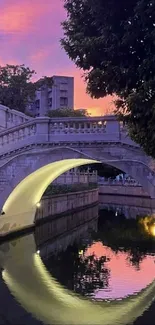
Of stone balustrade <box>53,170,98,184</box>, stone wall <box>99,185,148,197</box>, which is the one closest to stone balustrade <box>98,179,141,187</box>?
stone wall <box>99,185,148,197</box>

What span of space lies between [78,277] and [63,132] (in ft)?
17.9

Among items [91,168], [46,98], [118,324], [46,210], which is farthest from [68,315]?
[46,98]

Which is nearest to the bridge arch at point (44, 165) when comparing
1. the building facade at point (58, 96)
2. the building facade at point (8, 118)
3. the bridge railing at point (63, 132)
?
the bridge railing at point (63, 132)

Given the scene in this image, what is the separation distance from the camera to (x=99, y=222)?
29.8 metres

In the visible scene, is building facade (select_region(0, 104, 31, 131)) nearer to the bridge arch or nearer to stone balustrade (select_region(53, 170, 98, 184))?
the bridge arch

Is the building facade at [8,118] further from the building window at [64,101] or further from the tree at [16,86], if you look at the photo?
the building window at [64,101]

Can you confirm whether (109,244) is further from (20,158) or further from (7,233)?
(20,158)

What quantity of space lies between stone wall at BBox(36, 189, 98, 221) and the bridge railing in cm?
644

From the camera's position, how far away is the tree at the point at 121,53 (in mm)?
9164

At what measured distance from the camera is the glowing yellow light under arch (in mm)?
19891

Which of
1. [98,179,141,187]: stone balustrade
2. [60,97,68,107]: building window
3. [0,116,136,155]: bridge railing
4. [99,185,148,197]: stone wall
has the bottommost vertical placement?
[99,185,148,197]: stone wall

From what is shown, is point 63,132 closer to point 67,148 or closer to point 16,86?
point 67,148

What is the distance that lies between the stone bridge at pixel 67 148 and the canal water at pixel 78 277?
2665mm

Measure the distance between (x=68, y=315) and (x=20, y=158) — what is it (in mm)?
8804
